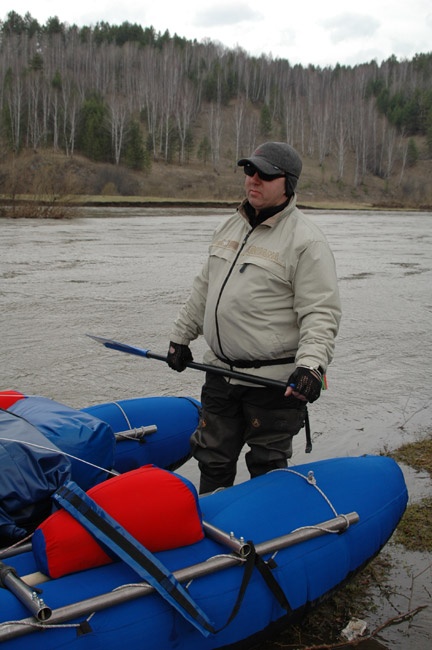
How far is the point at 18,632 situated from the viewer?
2.24m

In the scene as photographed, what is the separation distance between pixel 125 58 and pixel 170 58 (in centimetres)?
683

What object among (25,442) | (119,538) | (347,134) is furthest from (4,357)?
(347,134)

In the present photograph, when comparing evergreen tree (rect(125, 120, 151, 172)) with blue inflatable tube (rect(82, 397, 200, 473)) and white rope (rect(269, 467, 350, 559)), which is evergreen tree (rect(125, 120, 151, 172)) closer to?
blue inflatable tube (rect(82, 397, 200, 473))

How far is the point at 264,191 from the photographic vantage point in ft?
10.6

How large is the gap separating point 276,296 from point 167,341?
4.94 m

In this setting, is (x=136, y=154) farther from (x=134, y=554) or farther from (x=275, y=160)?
(x=134, y=554)

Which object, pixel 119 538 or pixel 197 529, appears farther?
pixel 197 529

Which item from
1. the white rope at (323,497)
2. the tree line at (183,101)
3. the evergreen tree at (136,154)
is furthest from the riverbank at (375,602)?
the evergreen tree at (136,154)

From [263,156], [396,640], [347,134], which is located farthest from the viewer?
[347,134]

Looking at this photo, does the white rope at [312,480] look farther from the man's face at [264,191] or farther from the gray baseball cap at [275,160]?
the gray baseball cap at [275,160]

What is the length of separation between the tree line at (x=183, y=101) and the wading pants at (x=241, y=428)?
6757cm

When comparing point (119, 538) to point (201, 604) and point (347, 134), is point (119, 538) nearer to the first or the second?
point (201, 604)

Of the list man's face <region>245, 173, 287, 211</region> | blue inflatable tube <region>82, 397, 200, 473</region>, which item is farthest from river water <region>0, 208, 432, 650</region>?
man's face <region>245, 173, 287, 211</region>

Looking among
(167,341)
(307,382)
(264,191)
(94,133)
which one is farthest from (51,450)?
(94,133)
